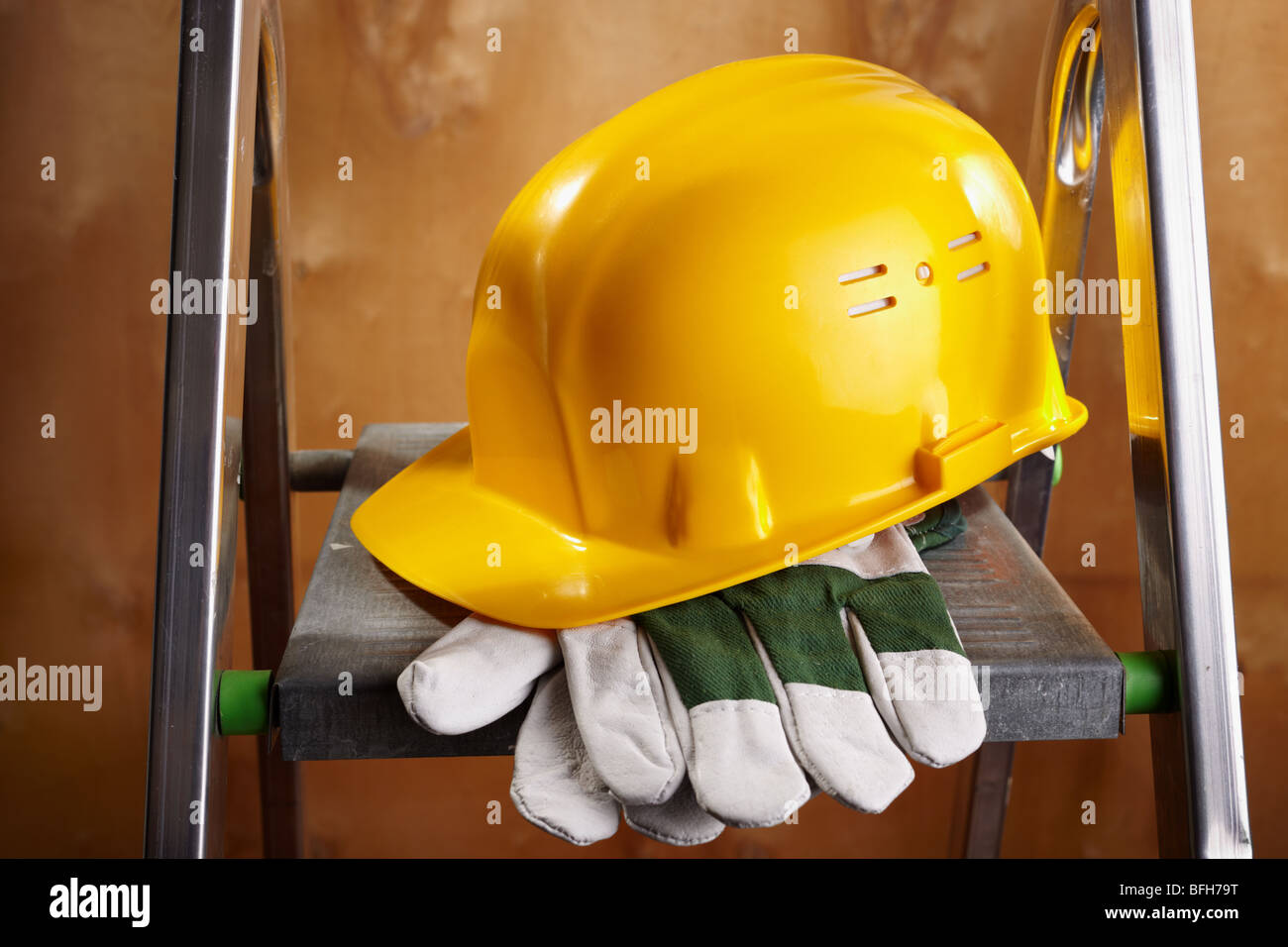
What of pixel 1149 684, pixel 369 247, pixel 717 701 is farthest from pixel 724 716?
pixel 369 247

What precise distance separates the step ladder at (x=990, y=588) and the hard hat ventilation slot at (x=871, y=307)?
134 millimetres

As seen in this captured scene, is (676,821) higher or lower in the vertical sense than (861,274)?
lower

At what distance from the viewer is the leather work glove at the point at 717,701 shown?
542 millimetres

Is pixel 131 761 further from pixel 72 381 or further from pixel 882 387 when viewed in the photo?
pixel 882 387

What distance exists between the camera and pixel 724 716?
559mm

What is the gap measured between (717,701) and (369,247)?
81cm

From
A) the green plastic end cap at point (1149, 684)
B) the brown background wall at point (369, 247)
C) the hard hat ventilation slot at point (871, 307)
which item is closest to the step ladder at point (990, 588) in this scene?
the green plastic end cap at point (1149, 684)

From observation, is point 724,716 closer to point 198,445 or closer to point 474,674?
point 474,674

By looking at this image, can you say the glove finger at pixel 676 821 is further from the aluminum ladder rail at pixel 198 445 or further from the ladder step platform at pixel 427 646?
the aluminum ladder rail at pixel 198 445

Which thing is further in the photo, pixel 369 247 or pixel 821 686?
pixel 369 247

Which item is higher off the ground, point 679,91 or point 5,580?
point 679,91

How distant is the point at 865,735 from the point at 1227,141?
925mm
